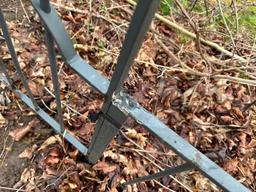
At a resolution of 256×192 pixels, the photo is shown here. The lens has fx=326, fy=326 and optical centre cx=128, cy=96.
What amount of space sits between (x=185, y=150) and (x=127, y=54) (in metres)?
0.38

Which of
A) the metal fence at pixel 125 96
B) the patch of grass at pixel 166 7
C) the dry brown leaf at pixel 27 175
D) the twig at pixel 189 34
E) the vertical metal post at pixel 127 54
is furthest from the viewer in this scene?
the patch of grass at pixel 166 7

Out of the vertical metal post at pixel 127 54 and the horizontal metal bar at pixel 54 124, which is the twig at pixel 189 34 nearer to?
the horizontal metal bar at pixel 54 124

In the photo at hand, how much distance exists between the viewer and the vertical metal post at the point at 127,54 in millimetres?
793

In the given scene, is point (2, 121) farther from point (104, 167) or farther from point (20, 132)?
point (104, 167)

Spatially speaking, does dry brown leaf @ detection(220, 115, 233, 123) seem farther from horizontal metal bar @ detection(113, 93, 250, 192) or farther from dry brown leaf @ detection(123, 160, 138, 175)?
horizontal metal bar @ detection(113, 93, 250, 192)

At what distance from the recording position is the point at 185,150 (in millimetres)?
1091

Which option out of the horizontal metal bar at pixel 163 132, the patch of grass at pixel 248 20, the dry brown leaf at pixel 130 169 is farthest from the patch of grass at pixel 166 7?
the horizontal metal bar at pixel 163 132

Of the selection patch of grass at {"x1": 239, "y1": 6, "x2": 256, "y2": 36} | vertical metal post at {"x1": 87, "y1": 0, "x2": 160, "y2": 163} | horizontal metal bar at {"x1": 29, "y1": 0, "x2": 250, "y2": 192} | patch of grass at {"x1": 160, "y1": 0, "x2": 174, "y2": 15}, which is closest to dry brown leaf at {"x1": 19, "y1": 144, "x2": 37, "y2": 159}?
vertical metal post at {"x1": 87, "y1": 0, "x2": 160, "y2": 163}

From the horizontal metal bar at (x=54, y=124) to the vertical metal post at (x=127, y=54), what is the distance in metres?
0.34

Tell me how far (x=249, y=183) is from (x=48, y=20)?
1.82 metres

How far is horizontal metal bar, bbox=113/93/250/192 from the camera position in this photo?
1043 millimetres

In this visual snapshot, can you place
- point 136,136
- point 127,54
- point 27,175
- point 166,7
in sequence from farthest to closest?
1. point 166,7
2. point 136,136
3. point 27,175
4. point 127,54

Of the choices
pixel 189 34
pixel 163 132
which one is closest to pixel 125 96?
pixel 163 132

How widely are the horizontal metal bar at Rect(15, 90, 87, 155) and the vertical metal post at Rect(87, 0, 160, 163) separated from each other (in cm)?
34
